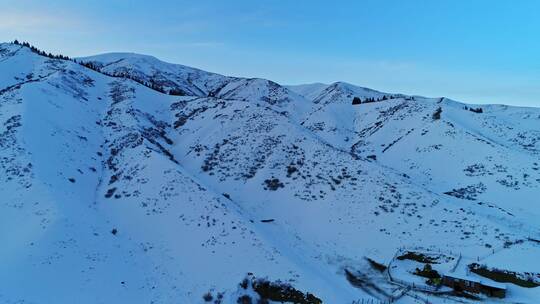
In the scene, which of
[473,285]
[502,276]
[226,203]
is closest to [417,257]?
[473,285]

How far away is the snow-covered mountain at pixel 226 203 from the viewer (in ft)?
72.6

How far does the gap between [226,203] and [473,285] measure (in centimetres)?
1835

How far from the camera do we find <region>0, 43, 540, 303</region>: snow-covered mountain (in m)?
22.1

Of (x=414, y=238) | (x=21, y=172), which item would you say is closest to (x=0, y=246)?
(x=21, y=172)

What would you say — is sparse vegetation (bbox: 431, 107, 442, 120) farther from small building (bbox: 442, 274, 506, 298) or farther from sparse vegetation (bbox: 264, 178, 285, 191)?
small building (bbox: 442, 274, 506, 298)

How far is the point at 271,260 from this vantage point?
79.2 feet

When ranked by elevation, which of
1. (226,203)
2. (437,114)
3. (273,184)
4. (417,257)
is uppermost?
(437,114)

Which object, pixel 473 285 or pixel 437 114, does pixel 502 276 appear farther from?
pixel 437 114

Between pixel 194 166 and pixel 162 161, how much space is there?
19.6ft

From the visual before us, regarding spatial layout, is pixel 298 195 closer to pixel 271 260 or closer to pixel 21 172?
pixel 271 260

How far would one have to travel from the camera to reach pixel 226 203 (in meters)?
31.0

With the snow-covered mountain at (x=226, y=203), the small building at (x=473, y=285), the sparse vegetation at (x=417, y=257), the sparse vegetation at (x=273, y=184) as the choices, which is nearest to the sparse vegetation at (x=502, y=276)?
the snow-covered mountain at (x=226, y=203)

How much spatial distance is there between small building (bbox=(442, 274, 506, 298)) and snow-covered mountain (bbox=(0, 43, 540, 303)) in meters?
0.75

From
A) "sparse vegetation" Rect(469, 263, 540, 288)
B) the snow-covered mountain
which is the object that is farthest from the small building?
"sparse vegetation" Rect(469, 263, 540, 288)
